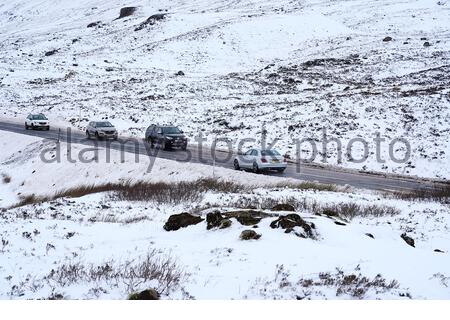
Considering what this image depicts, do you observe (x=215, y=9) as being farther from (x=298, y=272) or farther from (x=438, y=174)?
(x=298, y=272)

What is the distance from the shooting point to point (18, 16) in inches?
4889

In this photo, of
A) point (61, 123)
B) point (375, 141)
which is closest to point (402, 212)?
point (375, 141)

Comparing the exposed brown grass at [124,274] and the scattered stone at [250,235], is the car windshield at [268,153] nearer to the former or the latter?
the scattered stone at [250,235]

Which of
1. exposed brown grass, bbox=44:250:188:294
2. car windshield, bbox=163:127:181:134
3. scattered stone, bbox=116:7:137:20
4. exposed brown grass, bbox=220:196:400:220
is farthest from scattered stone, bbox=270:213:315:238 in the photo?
scattered stone, bbox=116:7:137:20

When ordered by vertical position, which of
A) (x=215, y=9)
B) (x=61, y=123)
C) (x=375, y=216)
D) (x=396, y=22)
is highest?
(x=215, y=9)

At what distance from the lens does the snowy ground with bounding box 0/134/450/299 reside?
6.24 metres

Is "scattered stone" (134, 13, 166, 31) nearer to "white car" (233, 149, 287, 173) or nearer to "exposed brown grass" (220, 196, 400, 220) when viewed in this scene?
"white car" (233, 149, 287, 173)

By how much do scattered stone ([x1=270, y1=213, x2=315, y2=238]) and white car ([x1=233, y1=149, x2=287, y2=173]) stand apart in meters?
13.7

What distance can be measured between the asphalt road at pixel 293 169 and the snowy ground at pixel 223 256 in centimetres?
779

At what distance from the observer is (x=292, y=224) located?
884 centimetres

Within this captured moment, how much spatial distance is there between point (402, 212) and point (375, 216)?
A: 112cm

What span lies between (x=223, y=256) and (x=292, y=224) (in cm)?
184

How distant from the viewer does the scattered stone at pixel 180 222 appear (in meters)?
9.90

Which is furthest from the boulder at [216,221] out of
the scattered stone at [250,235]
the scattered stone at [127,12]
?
the scattered stone at [127,12]
